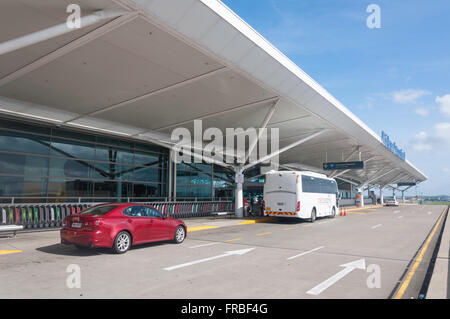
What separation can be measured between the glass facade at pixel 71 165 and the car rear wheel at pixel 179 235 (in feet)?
33.6

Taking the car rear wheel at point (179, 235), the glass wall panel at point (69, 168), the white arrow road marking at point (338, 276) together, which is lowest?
the white arrow road marking at point (338, 276)

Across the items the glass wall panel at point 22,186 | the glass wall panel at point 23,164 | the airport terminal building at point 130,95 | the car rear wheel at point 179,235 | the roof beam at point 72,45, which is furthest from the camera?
the glass wall panel at point 23,164

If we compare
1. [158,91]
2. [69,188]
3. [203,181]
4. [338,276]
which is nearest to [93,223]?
[338,276]

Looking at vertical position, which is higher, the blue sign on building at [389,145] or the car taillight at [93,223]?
the blue sign on building at [389,145]

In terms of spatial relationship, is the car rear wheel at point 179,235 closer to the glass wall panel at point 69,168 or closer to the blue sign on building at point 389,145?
the glass wall panel at point 69,168

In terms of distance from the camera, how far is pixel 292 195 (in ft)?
66.3

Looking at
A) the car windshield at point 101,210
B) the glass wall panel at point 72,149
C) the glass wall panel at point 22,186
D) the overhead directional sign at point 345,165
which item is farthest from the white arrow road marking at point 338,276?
the overhead directional sign at point 345,165

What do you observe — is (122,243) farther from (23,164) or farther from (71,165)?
(71,165)

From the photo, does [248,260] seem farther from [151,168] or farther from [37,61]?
[151,168]

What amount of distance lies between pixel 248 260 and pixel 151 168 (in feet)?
61.7

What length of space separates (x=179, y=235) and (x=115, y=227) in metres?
2.94

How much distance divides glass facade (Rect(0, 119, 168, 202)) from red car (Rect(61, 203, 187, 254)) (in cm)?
979

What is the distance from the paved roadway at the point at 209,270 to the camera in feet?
18.5
